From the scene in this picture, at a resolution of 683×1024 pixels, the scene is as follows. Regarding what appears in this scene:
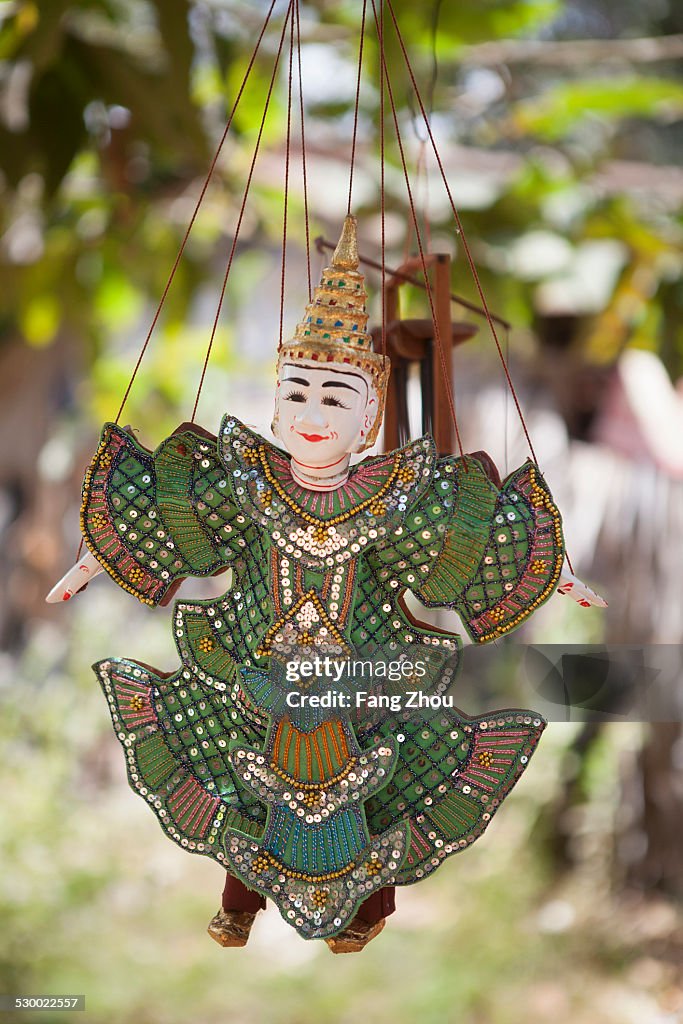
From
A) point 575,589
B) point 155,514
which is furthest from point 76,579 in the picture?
point 575,589

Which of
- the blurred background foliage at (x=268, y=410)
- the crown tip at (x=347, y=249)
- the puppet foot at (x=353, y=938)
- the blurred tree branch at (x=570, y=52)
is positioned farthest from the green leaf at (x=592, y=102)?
the puppet foot at (x=353, y=938)

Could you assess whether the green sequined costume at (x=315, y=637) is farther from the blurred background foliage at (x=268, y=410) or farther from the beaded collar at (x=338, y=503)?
the blurred background foliage at (x=268, y=410)

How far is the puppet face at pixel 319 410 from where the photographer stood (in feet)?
3.85

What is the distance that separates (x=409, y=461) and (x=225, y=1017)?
9.12 ft

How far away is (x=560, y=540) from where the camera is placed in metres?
1.17

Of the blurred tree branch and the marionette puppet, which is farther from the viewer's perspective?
the blurred tree branch

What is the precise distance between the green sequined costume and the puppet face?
4 centimetres

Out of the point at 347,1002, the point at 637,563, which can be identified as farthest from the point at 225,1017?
the point at 637,563

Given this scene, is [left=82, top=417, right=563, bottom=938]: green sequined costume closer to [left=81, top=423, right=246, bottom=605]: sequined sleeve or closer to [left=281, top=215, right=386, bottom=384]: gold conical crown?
[left=81, top=423, right=246, bottom=605]: sequined sleeve

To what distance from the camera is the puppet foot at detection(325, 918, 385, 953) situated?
3.78 ft

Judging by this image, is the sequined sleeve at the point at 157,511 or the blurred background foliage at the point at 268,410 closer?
the sequined sleeve at the point at 157,511

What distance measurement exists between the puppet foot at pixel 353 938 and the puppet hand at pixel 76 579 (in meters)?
0.47

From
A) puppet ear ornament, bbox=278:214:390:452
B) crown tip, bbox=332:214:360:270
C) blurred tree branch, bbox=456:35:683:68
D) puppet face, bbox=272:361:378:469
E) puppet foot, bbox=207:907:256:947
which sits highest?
blurred tree branch, bbox=456:35:683:68

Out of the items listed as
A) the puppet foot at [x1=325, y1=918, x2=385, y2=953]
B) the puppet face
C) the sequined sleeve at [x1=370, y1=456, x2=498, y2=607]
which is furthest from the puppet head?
the puppet foot at [x1=325, y1=918, x2=385, y2=953]
